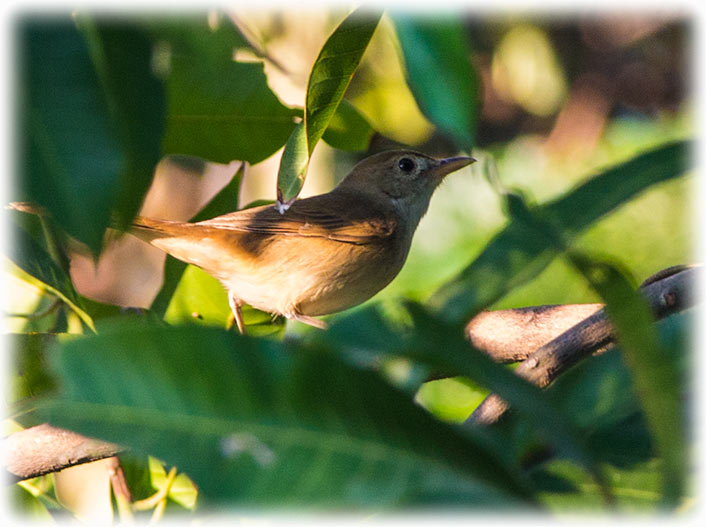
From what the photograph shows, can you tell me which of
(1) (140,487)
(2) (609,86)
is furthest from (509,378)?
(2) (609,86)

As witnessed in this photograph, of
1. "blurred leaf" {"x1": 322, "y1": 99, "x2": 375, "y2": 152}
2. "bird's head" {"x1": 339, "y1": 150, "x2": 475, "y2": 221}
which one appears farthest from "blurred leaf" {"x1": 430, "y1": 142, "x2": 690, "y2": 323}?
"bird's head" {"x1": 339, "y1": 150, "x2": 475, "y2": 221}

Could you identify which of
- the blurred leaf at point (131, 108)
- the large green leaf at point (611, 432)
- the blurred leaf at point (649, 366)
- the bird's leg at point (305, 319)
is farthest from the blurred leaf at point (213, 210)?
the blurred leaf at point (649, 366)

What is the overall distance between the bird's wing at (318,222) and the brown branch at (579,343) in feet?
4.84

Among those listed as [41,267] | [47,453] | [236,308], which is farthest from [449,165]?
[47,453]

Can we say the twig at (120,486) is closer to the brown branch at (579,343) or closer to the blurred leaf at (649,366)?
the brown branch at (579,343)

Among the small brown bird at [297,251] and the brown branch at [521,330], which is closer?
the brown branch at [521,330]

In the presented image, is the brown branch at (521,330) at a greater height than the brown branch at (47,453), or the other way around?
the brown branch at (521,330)

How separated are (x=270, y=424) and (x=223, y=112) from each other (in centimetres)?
123

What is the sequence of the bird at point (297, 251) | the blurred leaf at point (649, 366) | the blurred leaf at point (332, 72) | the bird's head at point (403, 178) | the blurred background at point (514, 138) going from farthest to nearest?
the blurred background at point (514, 138), the bird's head at point (403, 178), the bird at point (297, 251), the blurred leaf at point (332, 72), the blurred leaf at point (649, 366)

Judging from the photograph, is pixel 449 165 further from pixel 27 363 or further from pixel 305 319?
pixel 27 363

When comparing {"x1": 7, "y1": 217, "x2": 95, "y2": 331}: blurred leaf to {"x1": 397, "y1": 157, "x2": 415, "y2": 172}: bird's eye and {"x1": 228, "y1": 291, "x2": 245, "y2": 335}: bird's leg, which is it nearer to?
{"x1": 228, "y1": 291, "x2": 245, "y2": 335}: bird's leg

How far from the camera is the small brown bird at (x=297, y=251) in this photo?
9.82 feet

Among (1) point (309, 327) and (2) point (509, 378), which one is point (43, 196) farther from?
(1) point (309, 327)

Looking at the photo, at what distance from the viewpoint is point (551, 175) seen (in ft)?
16.9
